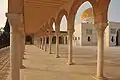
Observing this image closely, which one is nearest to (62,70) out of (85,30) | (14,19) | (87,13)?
(14,19)

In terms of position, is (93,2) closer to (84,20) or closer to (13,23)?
(13,23)

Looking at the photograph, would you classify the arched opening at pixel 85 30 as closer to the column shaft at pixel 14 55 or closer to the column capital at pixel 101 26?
the column capital at pixel 101 26

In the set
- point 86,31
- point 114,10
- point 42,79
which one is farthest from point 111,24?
point 42,79

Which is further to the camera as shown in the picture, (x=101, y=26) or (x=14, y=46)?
(x=101, y=26)

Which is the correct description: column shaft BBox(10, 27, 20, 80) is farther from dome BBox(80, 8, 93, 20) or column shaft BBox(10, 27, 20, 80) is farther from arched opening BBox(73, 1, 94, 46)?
arched opening BBox(73, 1, 94, 46)

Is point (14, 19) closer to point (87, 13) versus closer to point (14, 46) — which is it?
point (14, 46)

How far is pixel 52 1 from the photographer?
11812mm

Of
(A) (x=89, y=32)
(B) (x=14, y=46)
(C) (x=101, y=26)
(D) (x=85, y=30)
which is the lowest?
(B) (x=14, y=46)

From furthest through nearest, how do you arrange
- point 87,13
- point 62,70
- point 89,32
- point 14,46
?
point 89,32 < point 87,13 < point 62,70 < point 14,46

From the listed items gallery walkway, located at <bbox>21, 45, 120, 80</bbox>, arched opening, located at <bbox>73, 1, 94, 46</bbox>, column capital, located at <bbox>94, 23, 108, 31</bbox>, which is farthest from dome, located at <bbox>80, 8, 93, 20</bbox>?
column capital, located at <bbox>94, 23, 108, 31</bbox>

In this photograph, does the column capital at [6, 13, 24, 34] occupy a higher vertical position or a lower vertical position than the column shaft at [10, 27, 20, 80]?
higher

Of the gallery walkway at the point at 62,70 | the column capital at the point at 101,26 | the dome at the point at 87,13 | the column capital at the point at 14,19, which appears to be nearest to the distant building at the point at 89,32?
the dome at the point at 87,13

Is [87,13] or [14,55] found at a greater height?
[87,13]

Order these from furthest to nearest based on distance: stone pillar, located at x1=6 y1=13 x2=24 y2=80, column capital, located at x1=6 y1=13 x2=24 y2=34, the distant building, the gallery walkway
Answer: the distant building < the gallery walkway < stone pillar, located at x1=6 y1=13 x2=24 y2=80 < column capital, located at x1=6 y1=13 x2=24 y2=34
